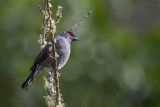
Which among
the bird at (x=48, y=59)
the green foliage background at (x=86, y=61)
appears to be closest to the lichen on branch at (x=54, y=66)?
the bird at (x=48, y=59)

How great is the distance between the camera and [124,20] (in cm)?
1301

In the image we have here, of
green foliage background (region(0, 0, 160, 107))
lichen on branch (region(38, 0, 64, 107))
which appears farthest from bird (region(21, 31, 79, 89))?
green foliage background (region(0, 0, 160, 107))

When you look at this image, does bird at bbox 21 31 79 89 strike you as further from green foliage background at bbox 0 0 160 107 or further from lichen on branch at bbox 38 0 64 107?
green foliage background at bbox 0 0 160 107

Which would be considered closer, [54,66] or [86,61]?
[54,66]

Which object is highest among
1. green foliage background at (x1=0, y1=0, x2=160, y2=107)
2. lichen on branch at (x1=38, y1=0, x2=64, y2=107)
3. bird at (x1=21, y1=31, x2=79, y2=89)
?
green foliage background at (x1=0, y1=0, x2=160, y2=107)

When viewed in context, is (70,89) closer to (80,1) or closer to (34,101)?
(34,101)

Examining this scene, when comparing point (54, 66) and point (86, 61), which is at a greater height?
point (86, 61)

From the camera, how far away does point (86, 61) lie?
9344 millimetres

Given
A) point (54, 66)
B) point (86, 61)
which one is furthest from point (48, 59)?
point (86, 61)

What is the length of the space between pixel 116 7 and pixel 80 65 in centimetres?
263

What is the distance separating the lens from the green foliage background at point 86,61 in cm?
900

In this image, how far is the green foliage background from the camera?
900 cm

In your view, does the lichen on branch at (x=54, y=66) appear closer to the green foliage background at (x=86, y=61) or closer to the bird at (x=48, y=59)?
the bird at (x=48, y=59)

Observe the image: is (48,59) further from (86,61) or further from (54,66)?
(86,61)
